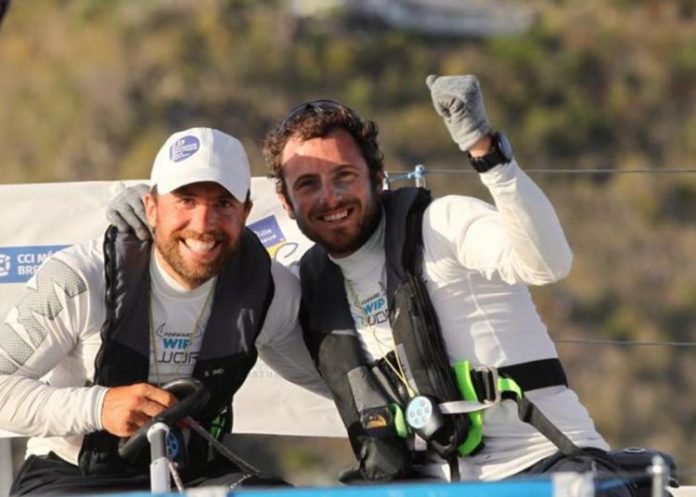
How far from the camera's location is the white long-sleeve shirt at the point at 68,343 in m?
4.05

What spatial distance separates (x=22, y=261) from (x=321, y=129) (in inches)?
58.6

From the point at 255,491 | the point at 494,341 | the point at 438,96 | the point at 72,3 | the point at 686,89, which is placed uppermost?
the point at 72,3

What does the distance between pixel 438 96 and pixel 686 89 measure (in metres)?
16.1

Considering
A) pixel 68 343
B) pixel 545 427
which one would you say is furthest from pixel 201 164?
pixel 545 427

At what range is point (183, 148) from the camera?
417 cm

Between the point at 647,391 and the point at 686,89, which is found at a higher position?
the point at 686,89

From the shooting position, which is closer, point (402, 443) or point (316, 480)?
point (402, 443)

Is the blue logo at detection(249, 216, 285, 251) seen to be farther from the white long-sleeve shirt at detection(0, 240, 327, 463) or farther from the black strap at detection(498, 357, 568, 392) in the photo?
the black strap at detection(498, 357, 568, 392)

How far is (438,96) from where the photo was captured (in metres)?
3.74

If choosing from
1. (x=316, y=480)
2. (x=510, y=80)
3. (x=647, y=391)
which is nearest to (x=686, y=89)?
(x=510, y=80)

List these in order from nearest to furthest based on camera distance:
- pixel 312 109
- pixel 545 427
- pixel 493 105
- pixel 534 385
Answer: pixel 545 427, pixel 534 385, pixel 312 109, pixel 493 105

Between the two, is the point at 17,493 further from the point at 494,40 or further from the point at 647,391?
the point at 494,40

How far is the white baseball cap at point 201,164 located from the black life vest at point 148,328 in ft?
0.63

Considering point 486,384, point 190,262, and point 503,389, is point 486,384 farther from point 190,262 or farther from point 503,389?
point 190,262
